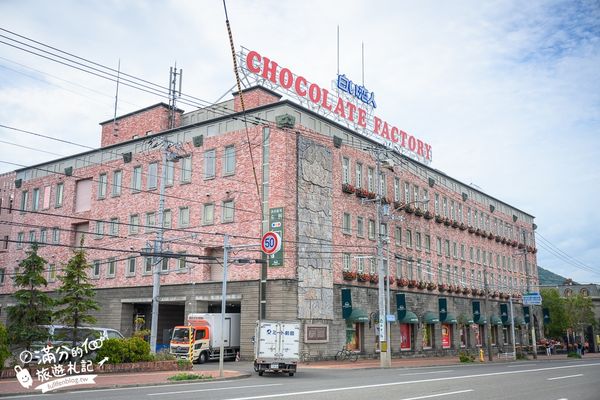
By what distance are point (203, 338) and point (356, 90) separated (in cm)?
2339

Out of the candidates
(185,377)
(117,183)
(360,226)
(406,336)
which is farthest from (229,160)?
(406,336)

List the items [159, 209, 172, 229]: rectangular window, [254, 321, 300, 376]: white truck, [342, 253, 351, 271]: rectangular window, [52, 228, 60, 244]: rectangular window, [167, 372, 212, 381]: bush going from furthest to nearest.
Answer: [52, 228, 60, 244]: rectangular window < [159, 209, 172, 229]: rectangular window < [342, 253, 351, 271]: rectangular window < [254, 321, 300, 376]: white truck < [167, 372, 212, 381]: bush

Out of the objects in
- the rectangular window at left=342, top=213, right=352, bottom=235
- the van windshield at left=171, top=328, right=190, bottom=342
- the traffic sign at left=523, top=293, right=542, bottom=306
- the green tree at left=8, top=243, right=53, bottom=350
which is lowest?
the van windshield at left=171, top=328, right=190, bottom=342

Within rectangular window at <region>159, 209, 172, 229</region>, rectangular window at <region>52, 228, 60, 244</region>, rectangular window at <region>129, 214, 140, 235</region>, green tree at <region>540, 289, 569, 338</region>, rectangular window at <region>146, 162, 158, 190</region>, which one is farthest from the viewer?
green tree at <region>540, 289, 569, 338</region>

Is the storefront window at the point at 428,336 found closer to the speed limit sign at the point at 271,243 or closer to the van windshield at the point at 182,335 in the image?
the speed limit sign at the point at 271,243

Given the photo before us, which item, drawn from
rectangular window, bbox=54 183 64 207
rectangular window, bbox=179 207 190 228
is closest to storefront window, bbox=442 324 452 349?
rectangular window, bbox=179 207 190 228

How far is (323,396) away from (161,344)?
31218 mm

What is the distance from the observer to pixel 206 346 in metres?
A: 36.5

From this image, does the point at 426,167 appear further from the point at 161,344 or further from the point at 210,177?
the point at 161,344

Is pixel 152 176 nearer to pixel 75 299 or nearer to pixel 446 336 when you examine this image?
pixel 75 299

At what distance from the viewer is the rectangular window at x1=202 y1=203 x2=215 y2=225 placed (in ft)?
140

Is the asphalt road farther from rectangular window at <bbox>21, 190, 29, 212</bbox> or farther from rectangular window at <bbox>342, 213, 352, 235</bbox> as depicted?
rectangular window at <bbox>21, 190, 29, 212</bbox>

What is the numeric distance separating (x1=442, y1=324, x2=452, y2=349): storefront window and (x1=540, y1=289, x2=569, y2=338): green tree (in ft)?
85.0

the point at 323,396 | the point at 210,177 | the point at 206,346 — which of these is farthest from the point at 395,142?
the point at 323,396
